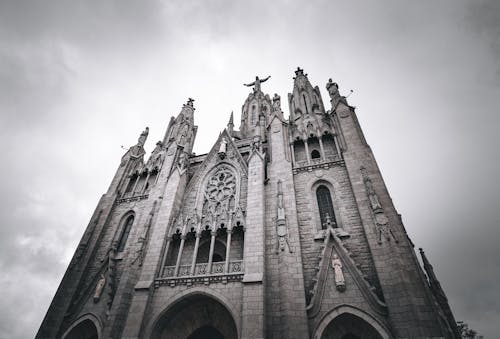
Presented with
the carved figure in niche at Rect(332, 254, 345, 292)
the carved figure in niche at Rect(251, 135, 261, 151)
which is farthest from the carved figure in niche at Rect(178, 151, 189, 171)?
the carved figure in niche at Rect(332, 254, 345, 292)

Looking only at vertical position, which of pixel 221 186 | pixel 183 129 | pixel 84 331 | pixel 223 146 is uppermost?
pixel 183 129

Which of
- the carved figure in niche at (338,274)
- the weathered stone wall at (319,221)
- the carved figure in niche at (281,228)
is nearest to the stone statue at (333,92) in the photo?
the weathered stone wall at (319,221)

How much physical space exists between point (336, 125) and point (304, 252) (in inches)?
358

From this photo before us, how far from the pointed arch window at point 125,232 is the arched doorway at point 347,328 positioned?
1369 cm

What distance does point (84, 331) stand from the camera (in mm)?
13922

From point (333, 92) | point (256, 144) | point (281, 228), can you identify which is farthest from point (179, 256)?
point (333, 92)

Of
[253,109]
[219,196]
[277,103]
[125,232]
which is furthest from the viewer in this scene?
[253,109]

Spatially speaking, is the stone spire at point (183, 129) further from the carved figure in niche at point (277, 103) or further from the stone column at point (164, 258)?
the stone column at point (164, 258)

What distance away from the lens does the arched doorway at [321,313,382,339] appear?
9867 mm

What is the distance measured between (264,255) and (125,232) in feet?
37.2

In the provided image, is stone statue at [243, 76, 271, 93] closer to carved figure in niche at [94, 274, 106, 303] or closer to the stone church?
the stone church

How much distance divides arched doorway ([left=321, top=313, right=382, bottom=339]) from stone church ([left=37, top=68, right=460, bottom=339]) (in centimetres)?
5

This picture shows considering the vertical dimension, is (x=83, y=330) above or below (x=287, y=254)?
below

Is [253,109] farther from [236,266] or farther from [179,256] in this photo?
[236,266]
